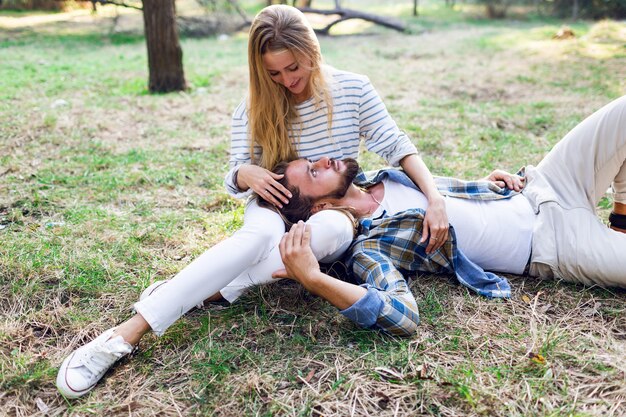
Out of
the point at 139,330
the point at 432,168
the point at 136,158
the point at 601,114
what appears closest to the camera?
the point at 139,330

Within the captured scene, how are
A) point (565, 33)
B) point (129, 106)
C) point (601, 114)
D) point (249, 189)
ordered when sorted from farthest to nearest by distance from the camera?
point (565, 33)
point (129, 106)
point (249, 189)
point (601, 114)

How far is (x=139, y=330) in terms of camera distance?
2.07 m

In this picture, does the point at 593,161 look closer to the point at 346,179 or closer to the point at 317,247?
the point at 346,179

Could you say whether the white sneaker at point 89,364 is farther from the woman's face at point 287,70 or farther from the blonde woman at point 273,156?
the woman's face at point 287,70

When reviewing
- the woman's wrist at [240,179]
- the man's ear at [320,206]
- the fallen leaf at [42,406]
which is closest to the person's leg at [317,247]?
the man's ear at [320,206]

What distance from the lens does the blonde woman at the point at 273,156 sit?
207 cm

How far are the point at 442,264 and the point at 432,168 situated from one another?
1686mm

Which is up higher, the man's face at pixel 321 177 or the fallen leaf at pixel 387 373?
the man's face at pixel 321 177

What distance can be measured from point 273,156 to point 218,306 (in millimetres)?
800

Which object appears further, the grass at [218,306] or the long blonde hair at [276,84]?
the long blonde hair at [276,84]

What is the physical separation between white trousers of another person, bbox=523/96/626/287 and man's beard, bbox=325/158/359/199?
36.1 inches

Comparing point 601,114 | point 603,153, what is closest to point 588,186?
point 603,153

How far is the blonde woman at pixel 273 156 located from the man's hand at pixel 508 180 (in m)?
0.46

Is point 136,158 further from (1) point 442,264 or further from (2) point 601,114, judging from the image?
(2) point 601,114
